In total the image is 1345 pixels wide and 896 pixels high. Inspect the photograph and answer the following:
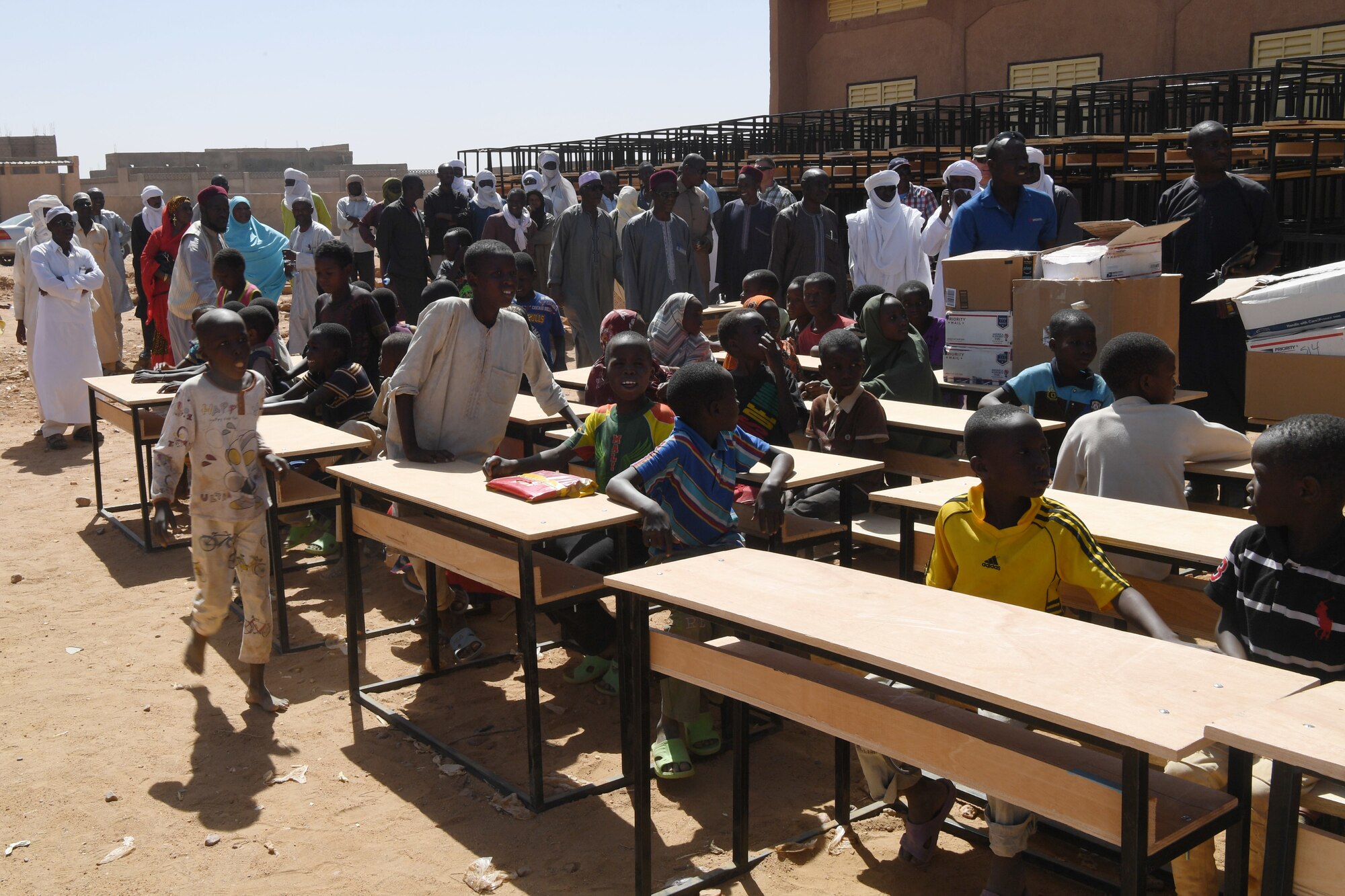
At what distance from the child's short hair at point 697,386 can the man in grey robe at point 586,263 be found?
596cm

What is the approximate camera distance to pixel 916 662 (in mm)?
2273

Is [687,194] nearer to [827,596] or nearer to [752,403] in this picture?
[752,403]

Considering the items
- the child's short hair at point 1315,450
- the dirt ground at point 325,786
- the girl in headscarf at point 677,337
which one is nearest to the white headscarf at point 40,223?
the dirt ground at point 325,786

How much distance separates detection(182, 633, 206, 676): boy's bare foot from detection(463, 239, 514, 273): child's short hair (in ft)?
5.53

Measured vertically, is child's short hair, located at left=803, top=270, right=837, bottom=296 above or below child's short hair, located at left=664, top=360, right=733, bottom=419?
above

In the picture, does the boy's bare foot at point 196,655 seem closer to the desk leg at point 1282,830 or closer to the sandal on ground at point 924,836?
the sandal on ground at point 924,836

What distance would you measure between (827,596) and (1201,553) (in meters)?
0.97

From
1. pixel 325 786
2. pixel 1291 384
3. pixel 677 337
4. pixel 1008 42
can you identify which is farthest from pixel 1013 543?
pixel 1008 42

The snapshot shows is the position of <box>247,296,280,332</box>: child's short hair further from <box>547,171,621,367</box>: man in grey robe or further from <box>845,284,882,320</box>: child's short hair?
<box>845,284,882,320</box>: child's short hair

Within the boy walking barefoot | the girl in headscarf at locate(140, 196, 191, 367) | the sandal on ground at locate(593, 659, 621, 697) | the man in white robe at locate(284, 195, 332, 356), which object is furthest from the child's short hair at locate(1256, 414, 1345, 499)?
the man in white robe at locate(284, 195, 332, 356)

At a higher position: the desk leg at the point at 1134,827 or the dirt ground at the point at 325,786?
the desk leg at the point at 1134,827

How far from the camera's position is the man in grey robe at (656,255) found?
9375 mm

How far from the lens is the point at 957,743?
2355 millimetres

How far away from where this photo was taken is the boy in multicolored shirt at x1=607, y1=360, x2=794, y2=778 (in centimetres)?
371
